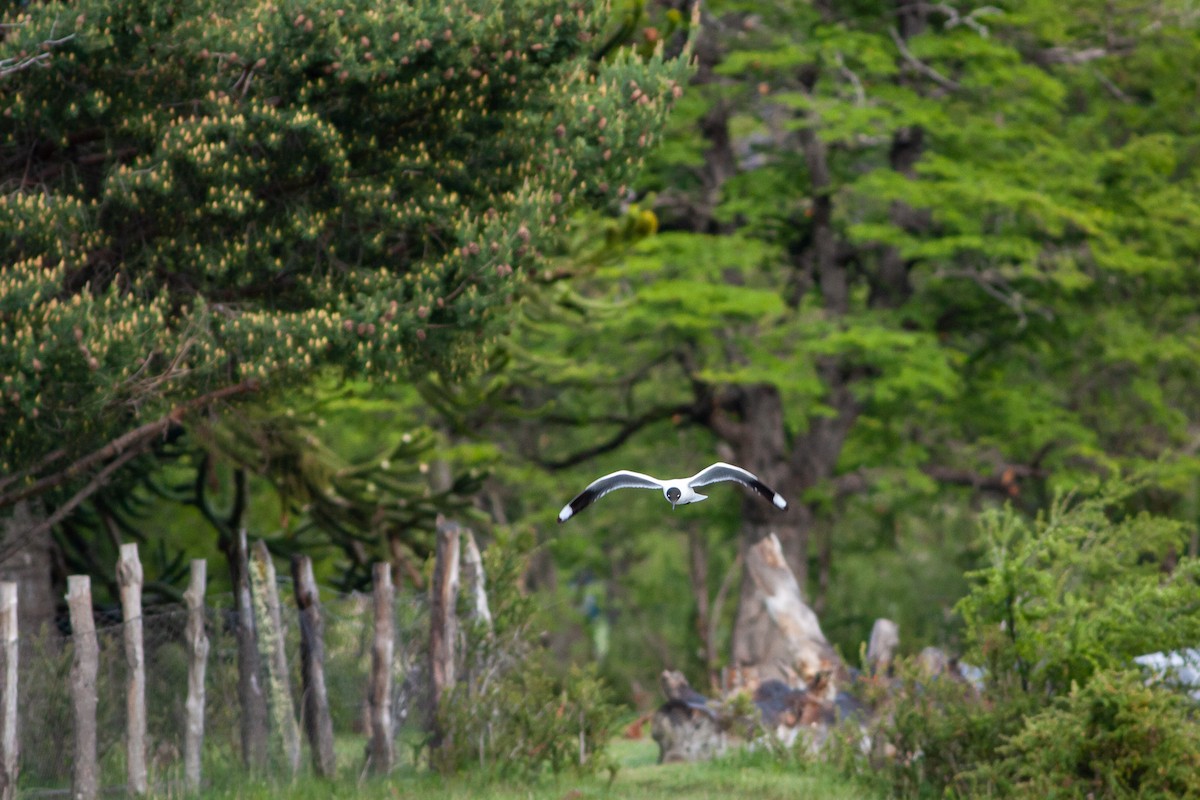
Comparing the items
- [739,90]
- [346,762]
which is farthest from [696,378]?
[346,762]

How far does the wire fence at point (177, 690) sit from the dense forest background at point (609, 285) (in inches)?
57.2

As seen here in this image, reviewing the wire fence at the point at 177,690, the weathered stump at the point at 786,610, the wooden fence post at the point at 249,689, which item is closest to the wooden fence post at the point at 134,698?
the wire fence at the point at 177,690

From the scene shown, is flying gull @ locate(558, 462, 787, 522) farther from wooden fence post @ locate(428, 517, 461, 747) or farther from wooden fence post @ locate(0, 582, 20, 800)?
wooden fence post @ locate(428, 517, 461, 747)

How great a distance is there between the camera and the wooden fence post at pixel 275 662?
1320 centimetres

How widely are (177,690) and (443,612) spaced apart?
244 centimetres

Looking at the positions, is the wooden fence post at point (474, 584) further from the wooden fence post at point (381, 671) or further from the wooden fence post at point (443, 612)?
the wooden fence post at point (381, 671)

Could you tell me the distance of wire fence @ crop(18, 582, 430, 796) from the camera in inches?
459

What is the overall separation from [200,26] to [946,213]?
42.7 feet

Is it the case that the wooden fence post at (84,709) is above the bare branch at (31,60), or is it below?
below

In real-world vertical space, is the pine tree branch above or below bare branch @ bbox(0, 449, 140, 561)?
above

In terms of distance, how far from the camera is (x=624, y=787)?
13336 millimetres

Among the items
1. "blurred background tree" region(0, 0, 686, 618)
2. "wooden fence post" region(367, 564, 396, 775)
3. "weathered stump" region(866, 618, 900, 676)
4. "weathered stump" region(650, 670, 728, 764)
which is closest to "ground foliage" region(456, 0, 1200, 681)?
"weathered stump" region(866, 618, 900, 676)

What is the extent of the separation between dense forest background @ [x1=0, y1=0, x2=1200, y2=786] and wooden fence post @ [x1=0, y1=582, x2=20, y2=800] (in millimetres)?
1243

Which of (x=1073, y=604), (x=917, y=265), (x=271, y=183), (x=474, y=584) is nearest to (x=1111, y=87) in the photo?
(x=917, y=265)
